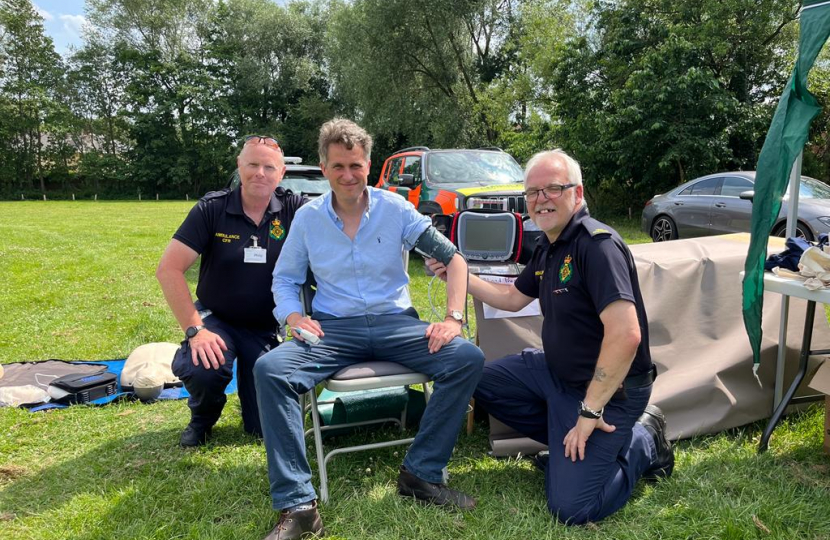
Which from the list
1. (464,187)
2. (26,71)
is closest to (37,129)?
(26,71)

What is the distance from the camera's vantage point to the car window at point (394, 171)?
9.25 meters

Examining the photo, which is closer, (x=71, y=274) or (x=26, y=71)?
(x=71, y=274)

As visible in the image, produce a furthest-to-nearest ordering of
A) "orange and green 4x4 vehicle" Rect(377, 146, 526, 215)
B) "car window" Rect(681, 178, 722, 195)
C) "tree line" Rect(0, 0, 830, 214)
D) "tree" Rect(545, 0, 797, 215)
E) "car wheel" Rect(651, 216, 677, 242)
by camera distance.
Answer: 1. "tree line" Rect(0, 0, 830, 214)
2. "tree" Rect(545, 0, 797, 215)
3. "car wheel" Rect(651, 216, 677, 242)
4. "car window" Rect(681, 178, 722, 195)
5. "orange and green 4x4 vehicle" Rect(377, 146, 526, 215)

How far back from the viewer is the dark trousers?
2.87 m

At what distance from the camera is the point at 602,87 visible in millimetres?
15570

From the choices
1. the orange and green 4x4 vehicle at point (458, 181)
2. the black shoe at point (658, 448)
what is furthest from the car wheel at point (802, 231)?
the black shoe at point (658, 448)

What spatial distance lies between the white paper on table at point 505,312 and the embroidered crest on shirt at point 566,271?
2.08 ft

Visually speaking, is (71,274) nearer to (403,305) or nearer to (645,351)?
(403,305)

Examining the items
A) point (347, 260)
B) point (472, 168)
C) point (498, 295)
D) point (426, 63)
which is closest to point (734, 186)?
point (472, 168)

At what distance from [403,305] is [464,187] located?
202 inches

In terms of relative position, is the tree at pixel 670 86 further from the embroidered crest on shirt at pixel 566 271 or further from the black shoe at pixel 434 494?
the black shoe at pixel 434 494

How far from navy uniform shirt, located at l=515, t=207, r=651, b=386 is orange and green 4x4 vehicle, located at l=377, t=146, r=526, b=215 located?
4781 mm

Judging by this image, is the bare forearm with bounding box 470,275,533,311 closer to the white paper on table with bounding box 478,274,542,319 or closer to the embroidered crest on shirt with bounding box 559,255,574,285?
the white paper on table with bounding box 478,274,542,319

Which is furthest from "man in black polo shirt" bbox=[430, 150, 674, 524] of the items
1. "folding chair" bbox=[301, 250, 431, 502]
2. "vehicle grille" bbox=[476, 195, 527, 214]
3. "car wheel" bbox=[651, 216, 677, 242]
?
"car wheel" bbox=[651, 216, 677, 242]
